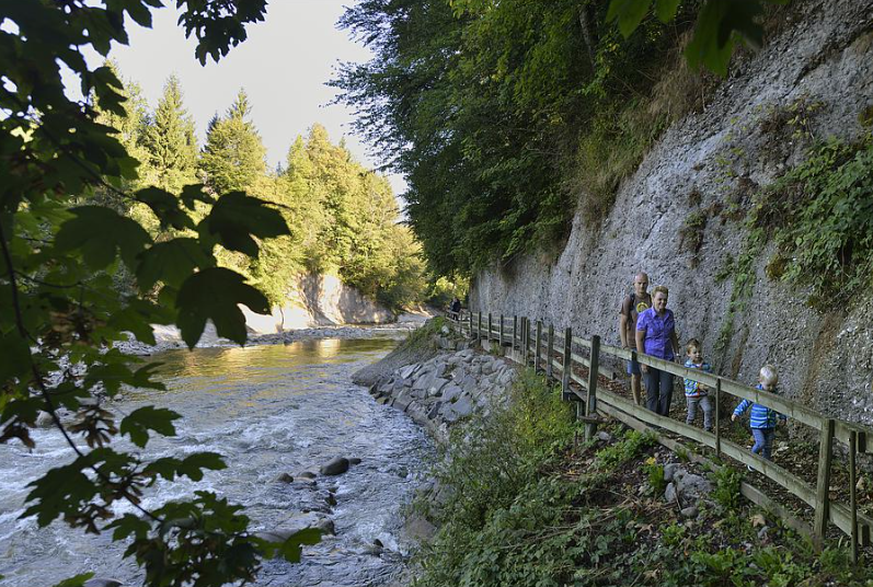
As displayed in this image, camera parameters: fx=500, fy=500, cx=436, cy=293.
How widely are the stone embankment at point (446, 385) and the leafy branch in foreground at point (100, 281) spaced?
8.11 m

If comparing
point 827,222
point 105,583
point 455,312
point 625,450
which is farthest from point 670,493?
point 455,312

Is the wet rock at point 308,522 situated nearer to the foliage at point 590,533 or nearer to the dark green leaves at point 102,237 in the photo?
the foliage at point 590,533

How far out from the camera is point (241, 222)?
37.5 inches

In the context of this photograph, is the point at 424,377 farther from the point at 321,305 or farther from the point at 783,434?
the point at 321,305

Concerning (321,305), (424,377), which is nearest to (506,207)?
(424,377)

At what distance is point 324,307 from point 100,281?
46017mm

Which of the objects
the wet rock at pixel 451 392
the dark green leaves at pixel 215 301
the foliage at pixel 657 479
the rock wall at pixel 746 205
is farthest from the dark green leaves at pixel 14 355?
the wet rock at pixel 451 392

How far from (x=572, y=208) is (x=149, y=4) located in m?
11.6

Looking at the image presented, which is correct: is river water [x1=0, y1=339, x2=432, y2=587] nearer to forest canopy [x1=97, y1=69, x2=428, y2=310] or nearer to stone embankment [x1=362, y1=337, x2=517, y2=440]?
stone embankment [x1=362, y1=337, x2=517, y2=440]

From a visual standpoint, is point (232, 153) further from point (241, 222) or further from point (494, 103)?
point (241, 222)

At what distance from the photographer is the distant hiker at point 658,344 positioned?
5598 millimetres

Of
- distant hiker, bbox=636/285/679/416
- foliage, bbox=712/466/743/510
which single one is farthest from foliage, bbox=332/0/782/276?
foliage, bbox=712/466/743/510

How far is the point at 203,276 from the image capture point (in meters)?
0.90

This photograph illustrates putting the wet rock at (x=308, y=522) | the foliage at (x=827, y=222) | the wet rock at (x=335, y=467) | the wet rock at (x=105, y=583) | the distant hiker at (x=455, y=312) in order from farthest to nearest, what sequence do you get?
the distant hiker at (x=455, y=312) < the wet rock at (x=335, y=467) < the wet rock at (x=308, y=522) < the wet rock at (x=105, y=583) < the foliage at (x=827, y=222)
